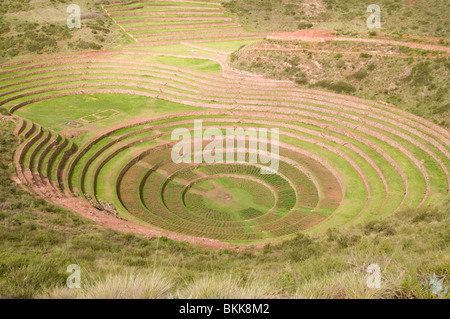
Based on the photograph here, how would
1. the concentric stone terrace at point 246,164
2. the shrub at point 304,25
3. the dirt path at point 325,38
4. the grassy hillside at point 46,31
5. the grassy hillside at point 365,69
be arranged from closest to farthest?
1. the concentric stone terrace at point 246,164
2. the grassy hillside at point 365,69
3. the dirt path at point 325,38
4. the grassy hillside at point 46,31
5. the shrub at point 304,25

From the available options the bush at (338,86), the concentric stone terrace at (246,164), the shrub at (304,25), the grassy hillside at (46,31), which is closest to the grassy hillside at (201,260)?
the concentric stone terrace at (246,164)

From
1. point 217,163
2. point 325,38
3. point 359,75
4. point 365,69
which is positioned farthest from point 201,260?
point 325,38

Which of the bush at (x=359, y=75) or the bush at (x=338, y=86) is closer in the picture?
the bush at (x=338, y=86)

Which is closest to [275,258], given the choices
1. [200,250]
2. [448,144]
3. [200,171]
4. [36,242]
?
[200,250]

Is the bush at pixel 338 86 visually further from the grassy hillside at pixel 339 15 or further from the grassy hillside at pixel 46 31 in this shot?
the grassy hillside at pixel 46 31

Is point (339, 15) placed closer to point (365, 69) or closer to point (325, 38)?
point (325, 38)

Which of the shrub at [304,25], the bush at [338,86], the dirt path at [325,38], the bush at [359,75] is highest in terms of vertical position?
the shrub at [304,25]

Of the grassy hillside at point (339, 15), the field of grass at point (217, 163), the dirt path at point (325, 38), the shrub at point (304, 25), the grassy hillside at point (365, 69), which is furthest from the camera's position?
the shrub at point (304, 25)
